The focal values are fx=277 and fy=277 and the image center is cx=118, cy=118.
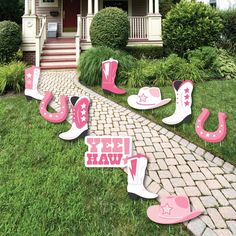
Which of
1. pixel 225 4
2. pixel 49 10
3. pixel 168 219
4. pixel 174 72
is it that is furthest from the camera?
pixel 49 10

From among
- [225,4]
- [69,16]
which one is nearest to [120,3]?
[69,16]

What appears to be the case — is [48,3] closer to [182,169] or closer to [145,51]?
[145,51]

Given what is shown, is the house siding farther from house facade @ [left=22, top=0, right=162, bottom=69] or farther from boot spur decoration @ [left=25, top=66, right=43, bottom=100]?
boot spur decoration @ [left=25, top=66, right=43, bottom=100]

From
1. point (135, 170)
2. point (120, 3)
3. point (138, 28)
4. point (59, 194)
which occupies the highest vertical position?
point (120, 3)

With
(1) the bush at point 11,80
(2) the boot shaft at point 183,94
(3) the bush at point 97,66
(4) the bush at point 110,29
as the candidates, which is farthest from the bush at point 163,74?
(1) the bush at point 11,80

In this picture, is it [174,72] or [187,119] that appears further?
[174,72]

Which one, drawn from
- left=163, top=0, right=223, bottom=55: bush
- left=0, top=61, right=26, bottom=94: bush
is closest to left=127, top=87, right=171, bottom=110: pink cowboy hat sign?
left=0, top=61, right=26, bottom=94: bush

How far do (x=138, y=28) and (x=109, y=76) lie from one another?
236 inches

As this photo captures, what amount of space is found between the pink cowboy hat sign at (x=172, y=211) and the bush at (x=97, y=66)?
5.12 m

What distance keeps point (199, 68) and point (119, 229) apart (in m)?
6.76

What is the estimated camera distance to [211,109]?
6.07m

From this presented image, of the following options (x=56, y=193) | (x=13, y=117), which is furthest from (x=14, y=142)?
(x=56, y=193)

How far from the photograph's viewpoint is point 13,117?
228 inches

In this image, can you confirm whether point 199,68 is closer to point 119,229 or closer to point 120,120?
point 120,120
